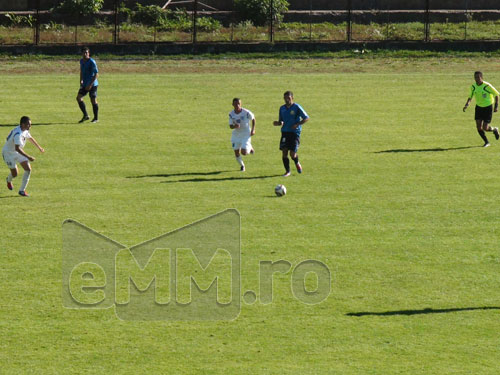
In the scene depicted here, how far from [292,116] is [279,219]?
4.10 metres

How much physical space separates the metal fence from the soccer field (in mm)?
11039

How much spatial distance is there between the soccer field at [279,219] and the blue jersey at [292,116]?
4.54 feet

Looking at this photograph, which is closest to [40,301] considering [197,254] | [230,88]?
[197,254]

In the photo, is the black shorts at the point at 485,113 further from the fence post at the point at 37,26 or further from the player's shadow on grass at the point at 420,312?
the fence post at the point at 37,26

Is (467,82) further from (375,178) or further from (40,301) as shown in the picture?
(40,301)

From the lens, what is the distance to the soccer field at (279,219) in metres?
13.0

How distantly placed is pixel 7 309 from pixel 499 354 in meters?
7.52

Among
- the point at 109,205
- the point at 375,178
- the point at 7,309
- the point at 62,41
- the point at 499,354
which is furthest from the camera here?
the point at 62,41

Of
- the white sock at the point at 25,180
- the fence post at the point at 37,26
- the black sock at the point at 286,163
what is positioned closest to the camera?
the white sock at the point at 25,180

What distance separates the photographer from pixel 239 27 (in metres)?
52.8

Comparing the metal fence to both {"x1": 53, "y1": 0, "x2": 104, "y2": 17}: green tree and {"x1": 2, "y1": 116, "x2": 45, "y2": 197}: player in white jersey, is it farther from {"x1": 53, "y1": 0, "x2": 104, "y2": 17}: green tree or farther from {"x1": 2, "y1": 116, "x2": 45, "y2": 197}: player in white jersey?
{"x1": 2, "y1": 116, "x2": 45, "y2": 197}: player in white jersey

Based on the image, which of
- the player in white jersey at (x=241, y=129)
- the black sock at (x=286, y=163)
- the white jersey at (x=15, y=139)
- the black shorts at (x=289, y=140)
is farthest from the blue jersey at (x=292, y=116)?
the white jersey at (x=15, y=139)

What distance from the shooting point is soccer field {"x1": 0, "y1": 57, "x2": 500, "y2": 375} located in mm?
13000

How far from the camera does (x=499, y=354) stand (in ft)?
42.0
